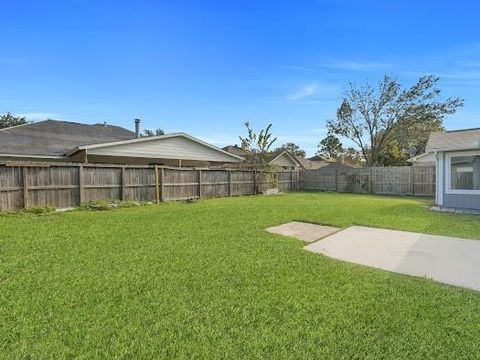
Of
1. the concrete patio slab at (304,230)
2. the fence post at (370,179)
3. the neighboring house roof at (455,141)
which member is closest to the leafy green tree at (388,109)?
the fence post at (370,179)

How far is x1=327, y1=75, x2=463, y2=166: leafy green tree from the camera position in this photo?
30125 millimetres

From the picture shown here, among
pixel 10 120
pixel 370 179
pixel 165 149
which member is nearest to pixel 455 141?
pixel 370 179

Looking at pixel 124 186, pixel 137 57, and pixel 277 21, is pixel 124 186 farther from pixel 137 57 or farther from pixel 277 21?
pixel 277 21

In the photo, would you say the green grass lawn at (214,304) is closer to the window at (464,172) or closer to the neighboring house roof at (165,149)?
the window at (464,172)

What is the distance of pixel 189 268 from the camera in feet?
14.4

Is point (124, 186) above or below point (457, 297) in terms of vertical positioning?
above

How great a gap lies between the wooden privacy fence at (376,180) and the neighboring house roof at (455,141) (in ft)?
17.4

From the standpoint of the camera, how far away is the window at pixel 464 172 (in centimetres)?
1090

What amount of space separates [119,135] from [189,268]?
18.4 m

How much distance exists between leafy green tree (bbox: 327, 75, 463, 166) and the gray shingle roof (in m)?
22.6

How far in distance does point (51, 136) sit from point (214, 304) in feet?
58.9

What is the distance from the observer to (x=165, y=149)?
18.1 metres

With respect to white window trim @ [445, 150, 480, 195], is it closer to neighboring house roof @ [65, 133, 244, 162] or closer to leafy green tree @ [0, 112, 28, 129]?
neighboring house roof @ [65, 133, 244, 162]

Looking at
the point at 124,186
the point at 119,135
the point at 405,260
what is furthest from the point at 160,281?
the point at 119,135
